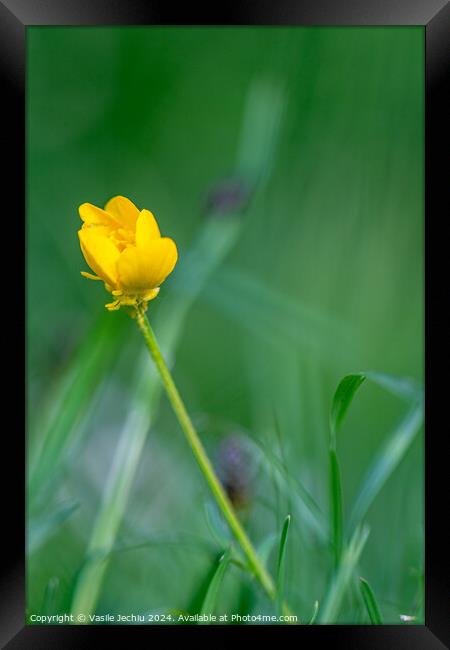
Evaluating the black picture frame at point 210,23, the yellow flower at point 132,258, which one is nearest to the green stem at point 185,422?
the yellow flower at point 132,258

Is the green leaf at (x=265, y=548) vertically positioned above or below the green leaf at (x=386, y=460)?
below

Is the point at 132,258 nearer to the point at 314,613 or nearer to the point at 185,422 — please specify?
the point at 185,422

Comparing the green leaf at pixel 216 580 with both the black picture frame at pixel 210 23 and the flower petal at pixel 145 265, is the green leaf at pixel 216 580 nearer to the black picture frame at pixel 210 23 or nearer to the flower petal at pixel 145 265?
the black picture frame at pixel 210 23

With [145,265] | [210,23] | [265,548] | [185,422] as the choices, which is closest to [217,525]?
[265,548]

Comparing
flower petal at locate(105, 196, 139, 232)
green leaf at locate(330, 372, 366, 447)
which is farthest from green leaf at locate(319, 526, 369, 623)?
flower petal at locate(105, 196, 139, 232)

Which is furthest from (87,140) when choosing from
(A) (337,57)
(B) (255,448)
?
(B) (255,448)

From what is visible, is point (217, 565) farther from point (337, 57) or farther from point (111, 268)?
point (337, 57)
